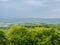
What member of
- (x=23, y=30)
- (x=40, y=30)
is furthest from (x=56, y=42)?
(x=23, y=30)

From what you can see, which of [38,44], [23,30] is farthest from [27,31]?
[38,44]

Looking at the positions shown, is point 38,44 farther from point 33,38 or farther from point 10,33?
point 10,33

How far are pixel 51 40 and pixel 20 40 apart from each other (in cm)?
550

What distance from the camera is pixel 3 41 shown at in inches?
1545

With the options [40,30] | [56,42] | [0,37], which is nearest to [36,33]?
[40,30]

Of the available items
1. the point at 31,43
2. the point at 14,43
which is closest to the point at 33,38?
the point at 31,43

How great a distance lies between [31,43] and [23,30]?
2980 millimetres

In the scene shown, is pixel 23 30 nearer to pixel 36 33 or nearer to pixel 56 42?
pixel 36 33

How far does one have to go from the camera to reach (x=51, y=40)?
40.2 m

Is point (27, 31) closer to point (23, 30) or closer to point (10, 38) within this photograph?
point (23, 30)

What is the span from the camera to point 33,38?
130 feet

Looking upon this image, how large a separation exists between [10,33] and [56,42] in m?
8.43

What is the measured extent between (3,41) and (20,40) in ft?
9.65

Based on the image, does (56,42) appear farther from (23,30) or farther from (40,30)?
(23,30)
